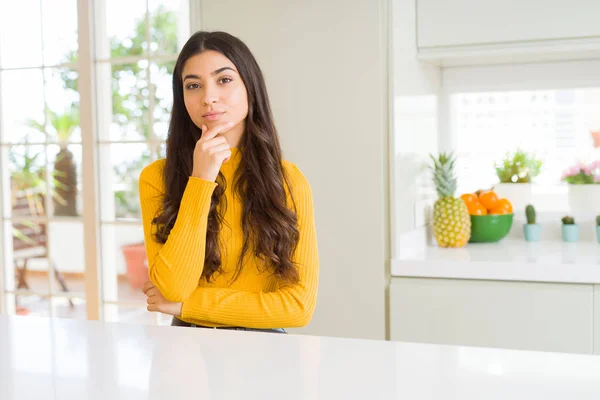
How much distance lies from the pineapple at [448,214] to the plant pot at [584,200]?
1.90 feet

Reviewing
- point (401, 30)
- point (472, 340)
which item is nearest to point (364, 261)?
point (472, 340)

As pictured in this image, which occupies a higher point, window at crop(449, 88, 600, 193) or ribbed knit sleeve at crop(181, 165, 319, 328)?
window at crop(449, 88, 600, 193)

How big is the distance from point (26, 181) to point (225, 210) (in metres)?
5.51

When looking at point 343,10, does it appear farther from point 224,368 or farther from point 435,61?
point 224,368

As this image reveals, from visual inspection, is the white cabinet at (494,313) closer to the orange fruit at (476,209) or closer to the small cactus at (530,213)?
→ the orange fruit at (476,209)

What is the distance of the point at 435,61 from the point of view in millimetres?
2713

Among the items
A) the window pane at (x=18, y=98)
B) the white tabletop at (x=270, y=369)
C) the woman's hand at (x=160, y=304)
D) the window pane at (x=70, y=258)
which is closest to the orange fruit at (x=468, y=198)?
the woman's hand at (x=160, y=304)

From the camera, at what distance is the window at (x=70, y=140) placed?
287cm

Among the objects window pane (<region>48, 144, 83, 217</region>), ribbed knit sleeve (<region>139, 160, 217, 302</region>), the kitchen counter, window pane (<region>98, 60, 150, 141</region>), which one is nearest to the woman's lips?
ribbed knit sleeve (<region>139, 160, 217, 302</region>)

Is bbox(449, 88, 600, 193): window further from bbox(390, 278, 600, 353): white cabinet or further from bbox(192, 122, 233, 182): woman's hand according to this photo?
bbox(192, 122, 233, 182): woman's hand

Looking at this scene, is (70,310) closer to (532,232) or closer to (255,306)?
(532,232)

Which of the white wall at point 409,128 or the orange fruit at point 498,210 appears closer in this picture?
the white wall at point 409,128

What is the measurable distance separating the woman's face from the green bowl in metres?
1.50

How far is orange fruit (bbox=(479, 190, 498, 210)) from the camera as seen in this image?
2.74m
